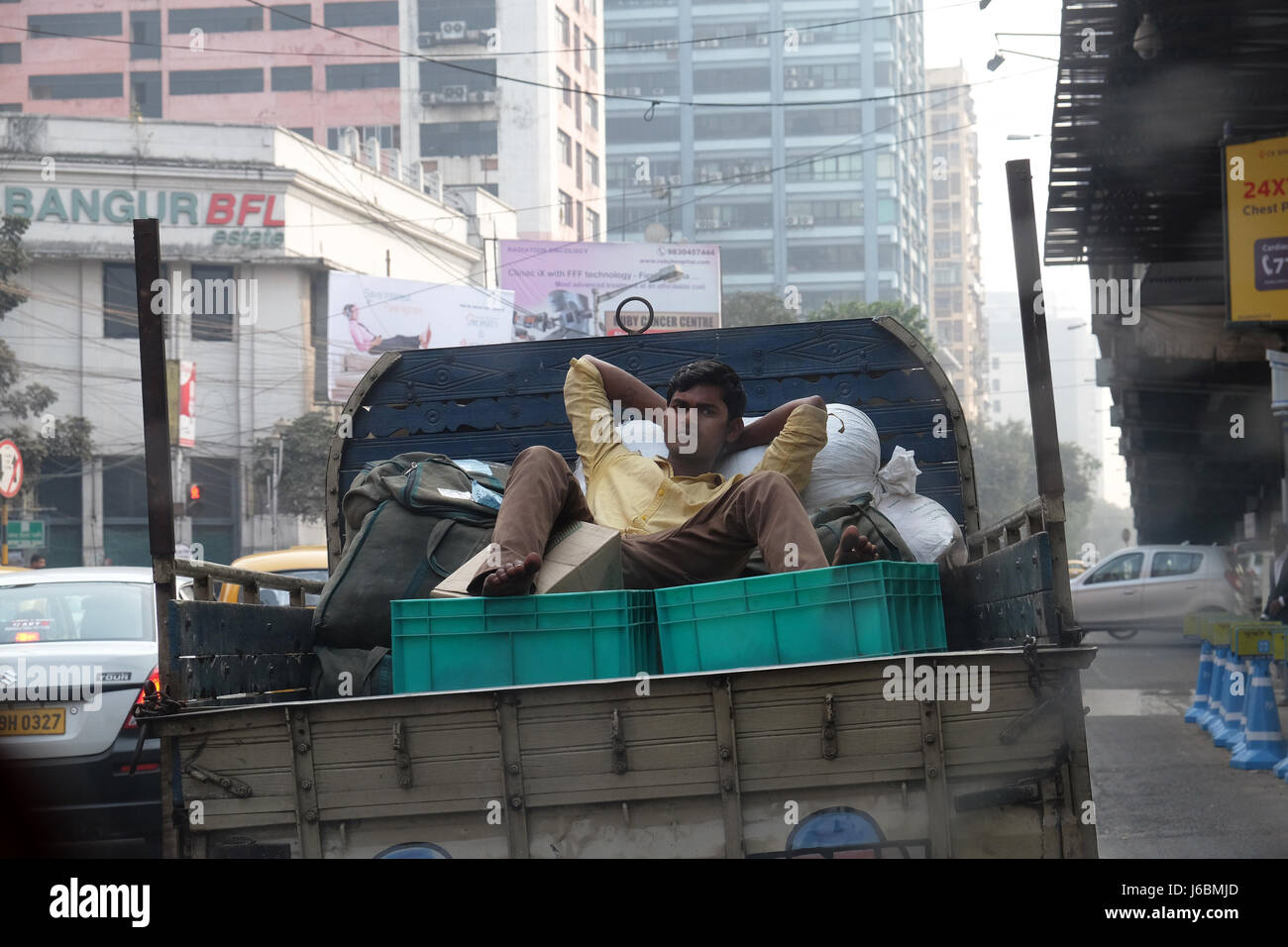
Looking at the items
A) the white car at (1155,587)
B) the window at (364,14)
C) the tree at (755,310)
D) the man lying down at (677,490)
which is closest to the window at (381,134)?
the window at (364,14)

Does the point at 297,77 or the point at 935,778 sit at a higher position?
the point at 297,77

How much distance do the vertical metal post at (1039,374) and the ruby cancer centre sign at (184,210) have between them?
41510mm

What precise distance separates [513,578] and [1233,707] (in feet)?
33.2

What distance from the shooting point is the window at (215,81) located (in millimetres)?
69438

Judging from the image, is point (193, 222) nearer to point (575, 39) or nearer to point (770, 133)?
point (575, 39)

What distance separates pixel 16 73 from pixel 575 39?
28.0m

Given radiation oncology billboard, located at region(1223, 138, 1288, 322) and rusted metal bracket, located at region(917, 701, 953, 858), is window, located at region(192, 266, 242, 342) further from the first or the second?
rusted metal bracket, located at region(917, 701, 953, 858)

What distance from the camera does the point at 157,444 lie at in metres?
3.56

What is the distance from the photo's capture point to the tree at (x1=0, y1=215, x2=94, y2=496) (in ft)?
107

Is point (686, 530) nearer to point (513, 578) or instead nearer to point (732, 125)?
point (513, 578)
